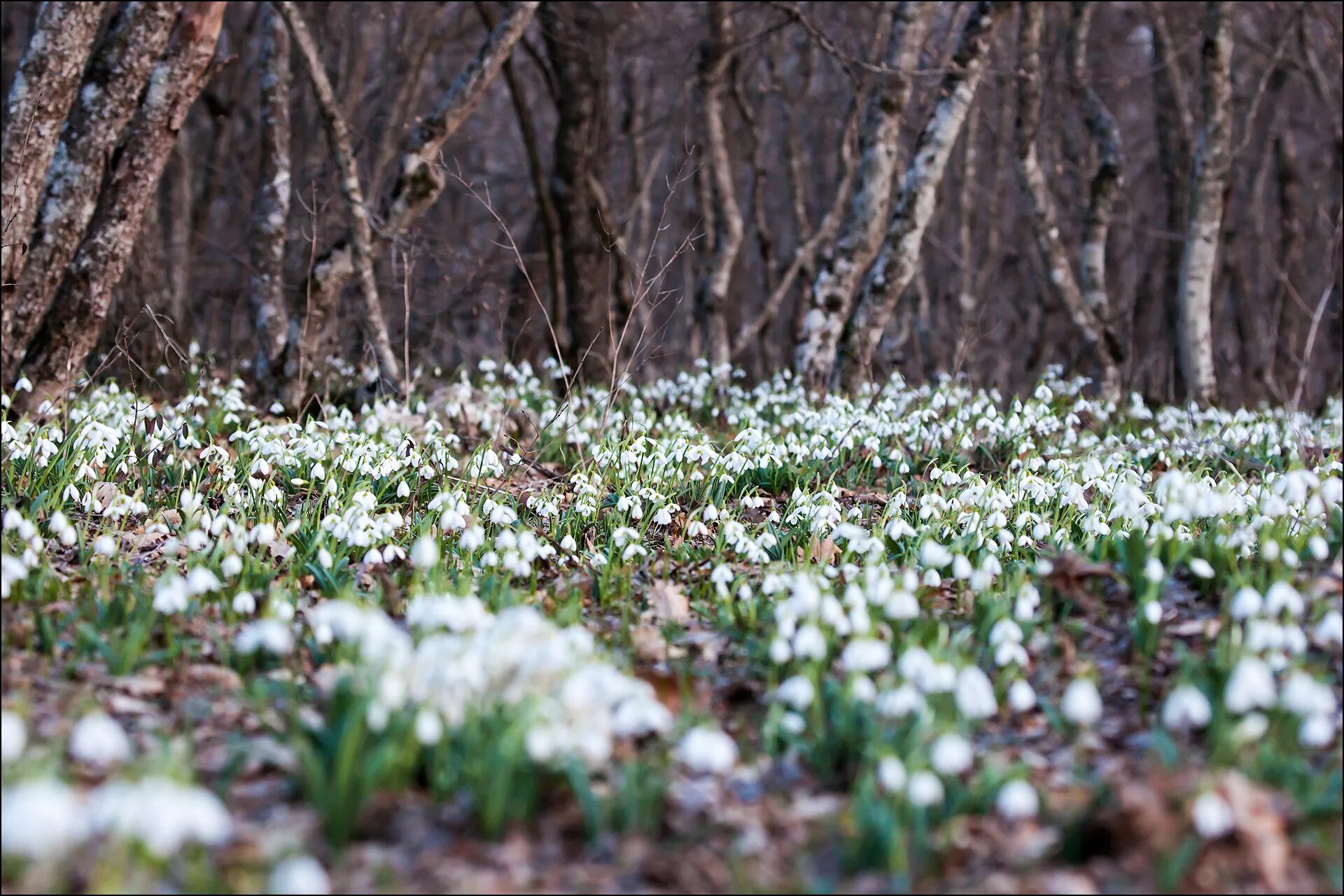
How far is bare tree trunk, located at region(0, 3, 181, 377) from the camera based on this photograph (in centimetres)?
628

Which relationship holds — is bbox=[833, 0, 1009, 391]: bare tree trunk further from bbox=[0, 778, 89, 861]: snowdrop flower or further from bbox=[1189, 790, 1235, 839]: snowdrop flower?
bbox=[0, 778, 89, 861]: snowdrop flower

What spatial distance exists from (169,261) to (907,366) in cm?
893

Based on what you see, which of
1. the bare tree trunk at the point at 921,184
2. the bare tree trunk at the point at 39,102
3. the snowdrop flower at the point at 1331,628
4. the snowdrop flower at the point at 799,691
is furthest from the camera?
the bare tree trunk at the point at 921,184

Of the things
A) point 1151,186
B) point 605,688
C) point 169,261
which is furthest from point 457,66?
point 605,688

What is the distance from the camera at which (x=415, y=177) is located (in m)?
7.77

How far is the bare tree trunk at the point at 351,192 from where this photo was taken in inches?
292

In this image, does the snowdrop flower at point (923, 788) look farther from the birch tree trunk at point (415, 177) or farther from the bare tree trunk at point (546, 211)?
the bare tree trunk at point (546, 211)

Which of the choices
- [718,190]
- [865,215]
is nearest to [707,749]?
[865,215]

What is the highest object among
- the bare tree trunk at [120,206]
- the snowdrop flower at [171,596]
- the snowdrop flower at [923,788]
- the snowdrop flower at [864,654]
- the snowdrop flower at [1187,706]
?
the bare tree trunk at [120,206]

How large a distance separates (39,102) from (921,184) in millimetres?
5503

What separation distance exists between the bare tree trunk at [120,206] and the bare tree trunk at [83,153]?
0.58 feet

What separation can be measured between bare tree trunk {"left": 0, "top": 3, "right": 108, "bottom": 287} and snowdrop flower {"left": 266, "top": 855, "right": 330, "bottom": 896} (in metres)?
4.91

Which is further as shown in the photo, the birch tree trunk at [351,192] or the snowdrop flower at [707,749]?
the birch tree trunk at [351,192]

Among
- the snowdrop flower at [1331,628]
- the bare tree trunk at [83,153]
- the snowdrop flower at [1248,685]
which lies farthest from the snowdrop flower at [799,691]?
the bare tree trunk at [83,153]
